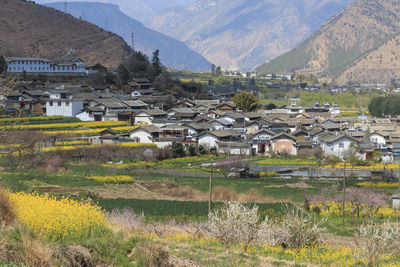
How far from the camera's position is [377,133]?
2470 inches

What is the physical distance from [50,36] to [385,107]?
66132 mm

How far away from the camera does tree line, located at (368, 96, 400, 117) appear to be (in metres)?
98.3

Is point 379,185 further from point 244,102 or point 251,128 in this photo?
point 244,102

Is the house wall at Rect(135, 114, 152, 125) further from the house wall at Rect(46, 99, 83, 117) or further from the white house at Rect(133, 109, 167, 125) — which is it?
the house wall at Rect(46, 99, 83, 117)

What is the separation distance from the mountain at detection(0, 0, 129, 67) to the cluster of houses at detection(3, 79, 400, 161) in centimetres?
3780

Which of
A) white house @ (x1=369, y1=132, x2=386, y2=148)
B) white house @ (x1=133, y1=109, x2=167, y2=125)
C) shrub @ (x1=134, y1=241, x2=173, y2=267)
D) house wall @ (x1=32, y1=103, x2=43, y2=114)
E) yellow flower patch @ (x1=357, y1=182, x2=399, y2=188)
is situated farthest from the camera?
house wall @ (x1=32, y1=103, x2=43, y2=114)

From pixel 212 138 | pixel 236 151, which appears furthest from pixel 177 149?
pixel 236 151

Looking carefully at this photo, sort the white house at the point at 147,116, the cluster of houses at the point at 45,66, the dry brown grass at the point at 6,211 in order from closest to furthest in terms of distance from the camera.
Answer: the dry brown grass at the point at 6,211 < the white house at the point at 147,116 < the cluster of houses at the point at 45,66

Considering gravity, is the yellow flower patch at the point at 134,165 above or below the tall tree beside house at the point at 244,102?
below

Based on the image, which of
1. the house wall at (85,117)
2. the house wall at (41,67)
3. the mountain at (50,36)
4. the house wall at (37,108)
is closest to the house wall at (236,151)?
the house wall at (85,117)

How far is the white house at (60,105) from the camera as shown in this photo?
219 feet

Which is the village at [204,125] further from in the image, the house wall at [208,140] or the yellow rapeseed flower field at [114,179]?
the yellow rapeseed flower field at [114,179]

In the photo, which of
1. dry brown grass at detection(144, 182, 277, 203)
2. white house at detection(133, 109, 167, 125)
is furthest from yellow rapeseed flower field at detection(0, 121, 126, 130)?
dry brown grass at detection(144, 182, 277, 203)

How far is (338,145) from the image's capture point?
5722 centimetres
